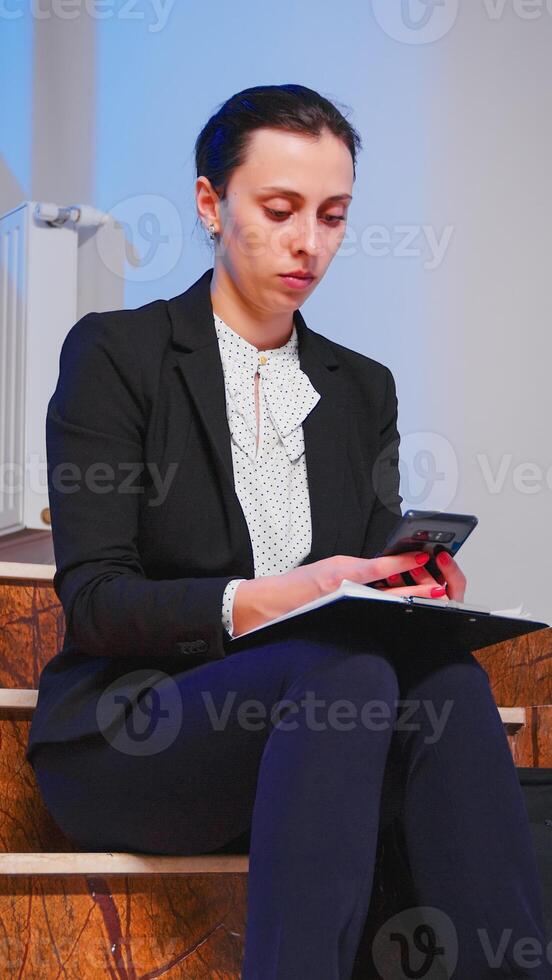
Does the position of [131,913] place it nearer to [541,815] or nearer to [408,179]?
[541,815]

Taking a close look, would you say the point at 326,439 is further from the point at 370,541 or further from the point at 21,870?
the point at 21,870

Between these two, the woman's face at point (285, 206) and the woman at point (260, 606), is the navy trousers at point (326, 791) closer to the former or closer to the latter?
the woman at point (260, 606)

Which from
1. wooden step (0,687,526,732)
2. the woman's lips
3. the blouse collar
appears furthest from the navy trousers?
the woman's lips

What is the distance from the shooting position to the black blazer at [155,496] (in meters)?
1.08

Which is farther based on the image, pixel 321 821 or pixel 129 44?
pixel 129 44

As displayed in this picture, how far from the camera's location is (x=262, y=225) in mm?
1267

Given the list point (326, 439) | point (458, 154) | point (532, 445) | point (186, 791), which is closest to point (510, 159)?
point (458, 154)

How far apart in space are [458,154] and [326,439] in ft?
4.18

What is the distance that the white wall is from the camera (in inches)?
93.0

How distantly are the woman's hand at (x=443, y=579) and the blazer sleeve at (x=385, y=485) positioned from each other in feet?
0.70

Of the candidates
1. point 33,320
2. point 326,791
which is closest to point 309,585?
point 326,791

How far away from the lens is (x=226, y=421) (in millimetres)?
Result: 1256

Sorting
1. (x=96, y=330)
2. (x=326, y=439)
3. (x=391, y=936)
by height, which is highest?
(x=96, y=330)

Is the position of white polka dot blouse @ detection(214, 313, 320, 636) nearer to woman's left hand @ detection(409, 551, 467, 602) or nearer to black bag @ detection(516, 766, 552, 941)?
woman's left hand @ detection(409, 551, 467, 602)
